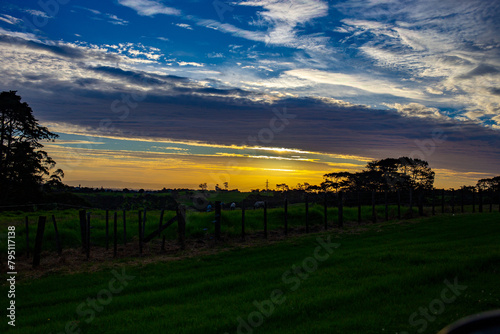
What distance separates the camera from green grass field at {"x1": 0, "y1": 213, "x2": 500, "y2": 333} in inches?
342

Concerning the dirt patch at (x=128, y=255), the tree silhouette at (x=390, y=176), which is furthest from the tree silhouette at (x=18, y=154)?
the tree silhouette at (x=390, y=176)

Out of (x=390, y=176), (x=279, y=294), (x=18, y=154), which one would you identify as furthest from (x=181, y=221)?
(x=390, y=176)

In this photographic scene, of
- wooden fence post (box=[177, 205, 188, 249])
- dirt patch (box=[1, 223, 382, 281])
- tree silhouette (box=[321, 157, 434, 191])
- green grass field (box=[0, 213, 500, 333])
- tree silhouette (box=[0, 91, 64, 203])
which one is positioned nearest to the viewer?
green grass field (box=[0, 213, 500, 333])

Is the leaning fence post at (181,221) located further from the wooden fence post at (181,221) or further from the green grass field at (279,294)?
the green grass field at (279,294)

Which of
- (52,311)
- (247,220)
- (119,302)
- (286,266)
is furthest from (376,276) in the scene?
(247,220)

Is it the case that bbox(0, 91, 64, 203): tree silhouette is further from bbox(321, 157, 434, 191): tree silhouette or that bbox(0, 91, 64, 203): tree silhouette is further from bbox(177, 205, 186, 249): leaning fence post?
bbox(321, 157, 434, 191): tree silhouette

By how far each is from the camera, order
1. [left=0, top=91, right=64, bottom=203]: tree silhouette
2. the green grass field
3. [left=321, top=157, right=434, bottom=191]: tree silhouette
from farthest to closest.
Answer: [left=321, top=157, right=434, bottom=191]: tree silhouette < [left=0, top=91, right=64, bottom=203]: tree silhouette < the green grass field

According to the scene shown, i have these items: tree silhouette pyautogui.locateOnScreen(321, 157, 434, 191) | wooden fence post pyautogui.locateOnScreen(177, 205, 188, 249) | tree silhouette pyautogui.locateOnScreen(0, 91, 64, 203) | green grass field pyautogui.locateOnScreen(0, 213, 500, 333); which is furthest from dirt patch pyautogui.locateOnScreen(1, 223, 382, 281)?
tree silhouette pyautogui.locateOnScreen(321, 157, 434, 191)

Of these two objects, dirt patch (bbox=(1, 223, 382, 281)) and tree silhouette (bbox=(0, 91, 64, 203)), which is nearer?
dirt patch (bbox=(1, 223, 382, 281))

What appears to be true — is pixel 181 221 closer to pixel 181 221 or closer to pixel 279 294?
pixel 181 221

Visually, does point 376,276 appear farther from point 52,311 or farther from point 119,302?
point 52,311

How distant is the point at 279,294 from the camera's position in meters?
11.1

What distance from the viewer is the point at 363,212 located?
40.7 metres

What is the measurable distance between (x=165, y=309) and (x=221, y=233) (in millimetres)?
16422
